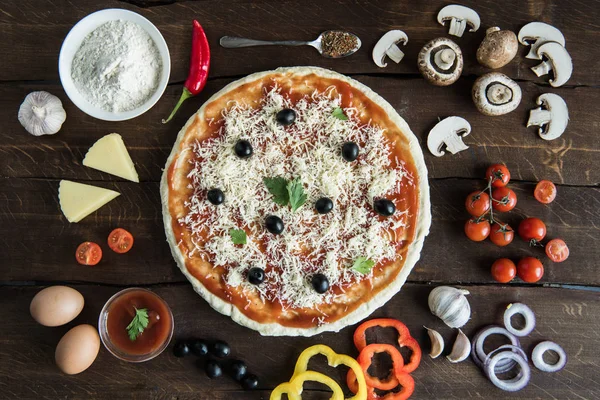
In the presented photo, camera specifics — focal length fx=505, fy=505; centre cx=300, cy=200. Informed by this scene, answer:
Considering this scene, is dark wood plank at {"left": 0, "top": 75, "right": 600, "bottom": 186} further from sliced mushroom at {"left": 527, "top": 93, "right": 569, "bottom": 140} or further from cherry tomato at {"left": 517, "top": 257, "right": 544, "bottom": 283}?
cherry tomato at {"left": 517, "top": 257, "right": 544, "bottom": 283}

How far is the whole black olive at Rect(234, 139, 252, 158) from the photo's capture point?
141 inches

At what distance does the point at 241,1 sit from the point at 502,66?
2.15 m

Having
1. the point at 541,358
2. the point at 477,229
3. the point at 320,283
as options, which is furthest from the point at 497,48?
the point at 541,358

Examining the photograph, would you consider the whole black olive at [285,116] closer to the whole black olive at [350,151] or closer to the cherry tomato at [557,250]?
the whole black olive at [350,151]

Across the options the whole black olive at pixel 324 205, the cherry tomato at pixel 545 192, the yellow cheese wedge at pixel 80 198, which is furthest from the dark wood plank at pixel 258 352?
the whole black olive at pixel 324 205

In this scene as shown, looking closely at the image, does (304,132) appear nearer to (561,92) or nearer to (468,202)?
(468,202)

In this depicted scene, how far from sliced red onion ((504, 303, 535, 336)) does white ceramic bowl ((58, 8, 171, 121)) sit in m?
3.16

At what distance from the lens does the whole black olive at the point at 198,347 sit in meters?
3.82

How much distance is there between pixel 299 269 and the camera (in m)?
3.66

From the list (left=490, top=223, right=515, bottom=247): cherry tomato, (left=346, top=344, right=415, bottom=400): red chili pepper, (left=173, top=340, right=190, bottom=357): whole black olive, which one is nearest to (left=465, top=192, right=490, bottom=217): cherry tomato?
(left=490, top=223, right=515, bottom=247): cherry tomato

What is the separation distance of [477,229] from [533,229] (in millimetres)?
442

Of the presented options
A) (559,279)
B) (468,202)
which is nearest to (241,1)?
(468,202)

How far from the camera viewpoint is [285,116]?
3.61 m

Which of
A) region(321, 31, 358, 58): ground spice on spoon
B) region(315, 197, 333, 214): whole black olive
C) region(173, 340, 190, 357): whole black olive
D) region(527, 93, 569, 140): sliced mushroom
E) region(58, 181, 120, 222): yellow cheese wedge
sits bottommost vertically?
region(173, 340, 190, 357): whole black olive
